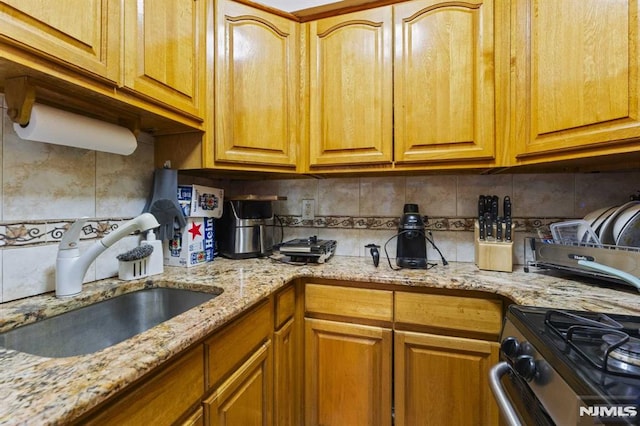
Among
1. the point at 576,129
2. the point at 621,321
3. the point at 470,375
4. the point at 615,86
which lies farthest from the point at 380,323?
the point at 615,86

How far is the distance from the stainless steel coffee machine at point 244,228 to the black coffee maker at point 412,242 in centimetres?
68

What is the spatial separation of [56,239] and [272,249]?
979 millimetres

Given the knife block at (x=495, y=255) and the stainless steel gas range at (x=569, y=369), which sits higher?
the knife block at (x=495, y=255)

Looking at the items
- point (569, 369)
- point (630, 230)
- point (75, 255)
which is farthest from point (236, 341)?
point (630, 230)

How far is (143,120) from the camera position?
1.12m

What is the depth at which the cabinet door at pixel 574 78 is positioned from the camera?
3.07 feet

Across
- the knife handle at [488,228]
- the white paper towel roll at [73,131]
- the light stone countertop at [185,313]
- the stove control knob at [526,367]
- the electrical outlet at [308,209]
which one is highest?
the white paper towel roll at [73,131]

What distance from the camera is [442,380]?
1.16 meters

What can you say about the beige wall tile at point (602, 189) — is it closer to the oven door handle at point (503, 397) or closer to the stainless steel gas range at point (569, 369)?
the stainless steel gas range at point (569, 369)

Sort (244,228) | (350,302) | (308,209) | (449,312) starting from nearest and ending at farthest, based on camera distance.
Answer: (449,312), (350,302), (244,228), (308,209)

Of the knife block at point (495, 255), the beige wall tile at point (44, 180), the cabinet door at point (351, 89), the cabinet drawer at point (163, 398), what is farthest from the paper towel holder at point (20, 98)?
the knife block at point (495, 255)

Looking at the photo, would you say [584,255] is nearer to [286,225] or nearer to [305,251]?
[305,251]

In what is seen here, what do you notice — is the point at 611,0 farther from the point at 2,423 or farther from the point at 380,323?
the point at 2,423

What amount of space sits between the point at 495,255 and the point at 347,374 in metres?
0.86
